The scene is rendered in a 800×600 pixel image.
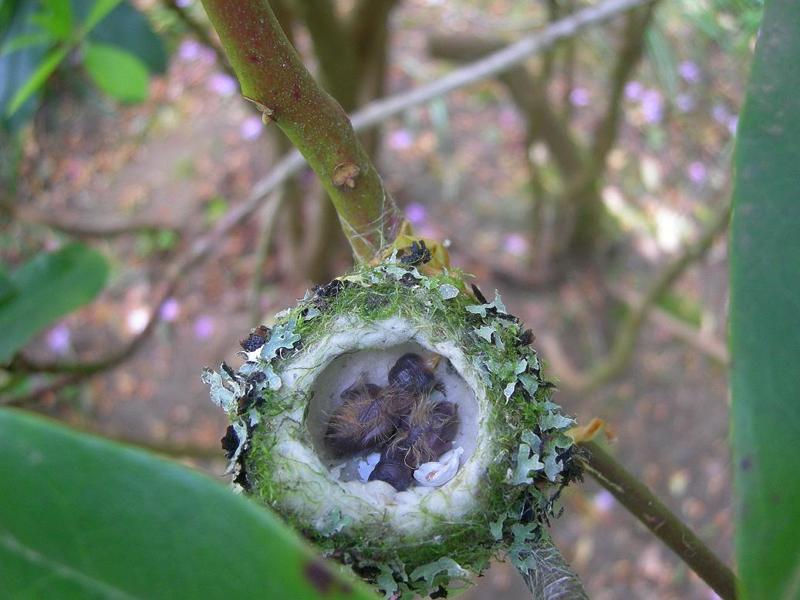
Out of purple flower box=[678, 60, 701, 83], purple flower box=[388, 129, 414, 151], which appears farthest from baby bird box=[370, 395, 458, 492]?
purple flower box=[678, 60, 701, 83]

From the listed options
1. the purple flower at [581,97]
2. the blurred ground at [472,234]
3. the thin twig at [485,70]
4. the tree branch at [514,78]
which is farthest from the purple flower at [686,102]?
the thin twig at [485,70]

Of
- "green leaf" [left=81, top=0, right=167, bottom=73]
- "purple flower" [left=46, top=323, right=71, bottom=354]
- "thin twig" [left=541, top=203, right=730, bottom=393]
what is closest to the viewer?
"green leaf" [left=81, top=0, right=167, bottom=73]

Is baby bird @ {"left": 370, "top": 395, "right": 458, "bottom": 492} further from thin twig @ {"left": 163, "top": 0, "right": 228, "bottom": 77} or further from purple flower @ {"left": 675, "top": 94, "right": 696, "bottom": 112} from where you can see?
purple flower @ {"left": 675, "top": 94, "right": 696, "bottom": 112}

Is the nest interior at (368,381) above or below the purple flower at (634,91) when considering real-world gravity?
below

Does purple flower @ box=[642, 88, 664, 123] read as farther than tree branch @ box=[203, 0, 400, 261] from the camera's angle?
Yes

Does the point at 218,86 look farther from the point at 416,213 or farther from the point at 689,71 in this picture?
the point at 689,71

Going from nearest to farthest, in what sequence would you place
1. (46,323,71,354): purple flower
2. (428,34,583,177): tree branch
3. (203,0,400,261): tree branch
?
(203,0,400,261): tree branch
(428,34,583,177): tree branch
(46,323,71,354): purple flower

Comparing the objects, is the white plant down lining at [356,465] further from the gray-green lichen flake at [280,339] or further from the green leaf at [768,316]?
the green leaf at [768,316]

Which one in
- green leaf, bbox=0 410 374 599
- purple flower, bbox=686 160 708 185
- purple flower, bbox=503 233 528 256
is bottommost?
green leaf, bbox=0 410 374 599
